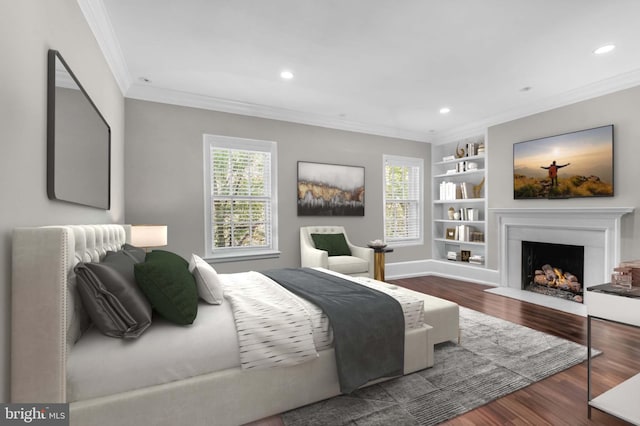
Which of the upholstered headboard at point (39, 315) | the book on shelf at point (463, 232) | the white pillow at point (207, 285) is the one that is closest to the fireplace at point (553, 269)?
the book on shelf at point (463, 232)

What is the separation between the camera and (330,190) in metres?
5.12

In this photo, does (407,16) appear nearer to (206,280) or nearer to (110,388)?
(206,280)

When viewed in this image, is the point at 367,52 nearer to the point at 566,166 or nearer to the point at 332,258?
the point at 332,258

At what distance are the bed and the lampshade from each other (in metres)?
1.32

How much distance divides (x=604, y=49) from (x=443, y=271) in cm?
406

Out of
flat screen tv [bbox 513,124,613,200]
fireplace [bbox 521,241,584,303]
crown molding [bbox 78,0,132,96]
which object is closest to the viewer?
crown molding [bbox 78,0,132,96]

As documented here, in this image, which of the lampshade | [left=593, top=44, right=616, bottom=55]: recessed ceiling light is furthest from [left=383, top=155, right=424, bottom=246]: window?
the lampshade

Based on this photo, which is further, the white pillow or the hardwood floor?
the white pillow

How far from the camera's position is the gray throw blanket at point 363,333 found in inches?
73.6

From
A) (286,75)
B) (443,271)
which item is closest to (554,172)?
(443,271)

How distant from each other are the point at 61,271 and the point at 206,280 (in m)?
0.88

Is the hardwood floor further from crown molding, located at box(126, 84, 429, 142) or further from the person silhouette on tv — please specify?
crown molding, located at box(126, 84, 429, 142)

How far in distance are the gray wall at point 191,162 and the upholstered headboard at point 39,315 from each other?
107 inches

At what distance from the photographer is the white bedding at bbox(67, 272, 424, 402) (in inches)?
54.2
